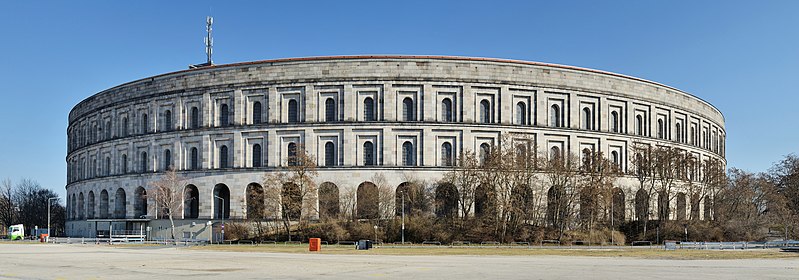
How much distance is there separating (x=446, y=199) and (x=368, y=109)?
41.9 feet

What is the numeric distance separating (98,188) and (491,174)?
5224 cm

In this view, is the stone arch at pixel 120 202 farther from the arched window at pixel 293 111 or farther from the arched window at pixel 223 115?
the arched window at pixel 293 111

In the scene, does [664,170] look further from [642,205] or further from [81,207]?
[81,207]

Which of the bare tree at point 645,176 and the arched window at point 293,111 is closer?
the bare tree at point 645,176

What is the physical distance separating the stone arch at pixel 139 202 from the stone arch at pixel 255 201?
15.6m

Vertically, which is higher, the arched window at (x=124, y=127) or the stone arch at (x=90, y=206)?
the arched window at (x=124, y=127)

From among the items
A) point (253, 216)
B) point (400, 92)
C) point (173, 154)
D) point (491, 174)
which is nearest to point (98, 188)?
point (173, 154)

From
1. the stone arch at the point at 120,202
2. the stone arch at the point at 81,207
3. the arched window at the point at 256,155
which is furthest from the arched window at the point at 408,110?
the stone arch at the point at 81,207

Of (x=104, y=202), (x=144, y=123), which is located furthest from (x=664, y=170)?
(x=104, y=202)

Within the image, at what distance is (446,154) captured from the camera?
266 feet

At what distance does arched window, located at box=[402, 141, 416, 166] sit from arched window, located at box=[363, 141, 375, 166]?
311 cm

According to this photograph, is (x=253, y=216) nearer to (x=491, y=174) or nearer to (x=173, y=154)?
(x=173, y=154)

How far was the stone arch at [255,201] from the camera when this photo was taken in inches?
3022

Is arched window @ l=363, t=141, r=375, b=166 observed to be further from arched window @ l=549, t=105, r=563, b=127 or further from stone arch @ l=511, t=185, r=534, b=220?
arched window @ l=549, t=105, r=563, b=127
